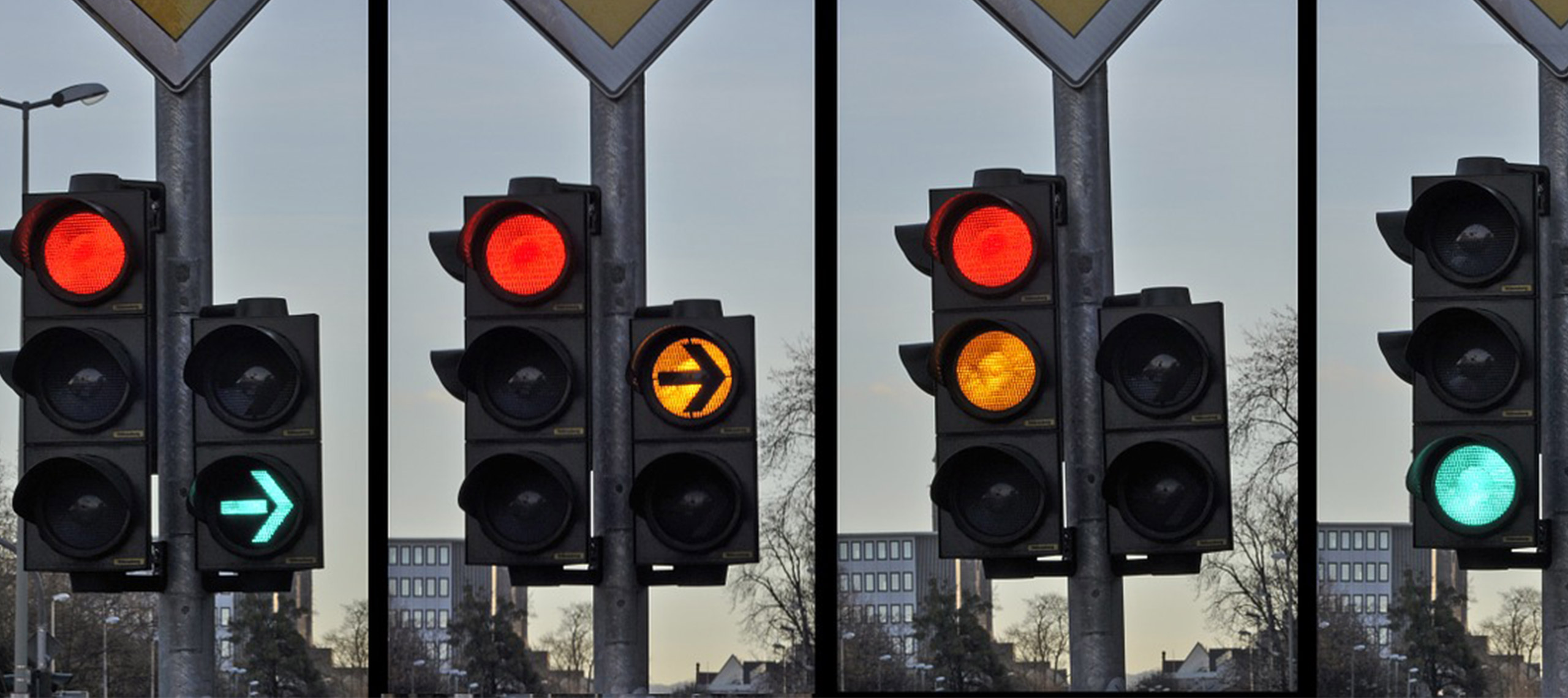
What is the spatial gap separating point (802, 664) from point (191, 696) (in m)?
6.22

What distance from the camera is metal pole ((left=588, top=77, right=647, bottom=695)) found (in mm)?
5289

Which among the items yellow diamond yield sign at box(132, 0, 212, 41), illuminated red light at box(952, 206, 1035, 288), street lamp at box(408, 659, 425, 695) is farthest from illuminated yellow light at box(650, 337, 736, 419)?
street lamp at box(408, 659, 425, 695)

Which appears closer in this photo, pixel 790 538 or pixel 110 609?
Answer: pixel 790 538

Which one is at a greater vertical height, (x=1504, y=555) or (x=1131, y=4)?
(x=1131, y=4)

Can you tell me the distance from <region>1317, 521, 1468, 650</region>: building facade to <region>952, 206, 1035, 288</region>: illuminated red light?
9.67 feet

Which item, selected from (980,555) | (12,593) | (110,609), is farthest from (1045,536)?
(12,593)

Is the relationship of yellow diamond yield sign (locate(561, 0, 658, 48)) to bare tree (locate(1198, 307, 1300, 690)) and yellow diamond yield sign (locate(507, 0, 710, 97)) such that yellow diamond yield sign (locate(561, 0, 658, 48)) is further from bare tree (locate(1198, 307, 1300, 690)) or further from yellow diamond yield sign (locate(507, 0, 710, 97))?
bare tree (locate(1198, 307, 1300, 690))

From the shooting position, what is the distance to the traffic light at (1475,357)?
199 inches

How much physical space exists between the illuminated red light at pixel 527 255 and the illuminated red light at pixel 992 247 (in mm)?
1062

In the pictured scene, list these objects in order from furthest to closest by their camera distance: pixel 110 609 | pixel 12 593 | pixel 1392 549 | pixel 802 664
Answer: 1. pixel 12 593
2. pixel 110 609
3. pixel 802 664
4. pixel 1392 549

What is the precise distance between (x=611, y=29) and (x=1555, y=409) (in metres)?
2.81

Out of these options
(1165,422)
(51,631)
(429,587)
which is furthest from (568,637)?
(51,631)

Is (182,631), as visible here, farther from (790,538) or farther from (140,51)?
(790,538)

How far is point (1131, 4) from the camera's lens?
5520mm
